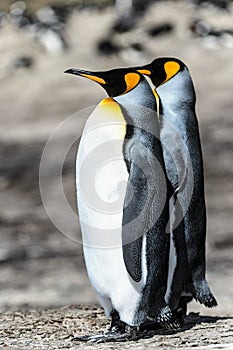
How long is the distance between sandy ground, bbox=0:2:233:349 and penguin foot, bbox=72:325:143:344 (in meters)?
0.13

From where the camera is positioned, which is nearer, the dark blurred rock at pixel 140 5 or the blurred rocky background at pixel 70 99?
the blurred rocky background at pixel 70 99

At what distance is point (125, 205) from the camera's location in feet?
12.4

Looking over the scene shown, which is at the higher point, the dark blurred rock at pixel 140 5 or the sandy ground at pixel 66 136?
the dark blurred rock at pixel 140 5

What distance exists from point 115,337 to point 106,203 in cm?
57

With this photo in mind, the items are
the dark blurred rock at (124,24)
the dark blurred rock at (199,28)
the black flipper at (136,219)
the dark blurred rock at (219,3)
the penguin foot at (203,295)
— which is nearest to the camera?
the black flipper at (136,219)

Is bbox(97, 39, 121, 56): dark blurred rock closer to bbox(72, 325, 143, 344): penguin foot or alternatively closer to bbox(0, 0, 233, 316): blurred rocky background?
bbox(0, 0, 233, 316): blurred rocky background

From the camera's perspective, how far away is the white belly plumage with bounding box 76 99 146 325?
3852 millimetres

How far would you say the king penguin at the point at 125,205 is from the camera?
3775 millimetres

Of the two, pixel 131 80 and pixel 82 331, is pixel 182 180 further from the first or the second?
pixel 82 331

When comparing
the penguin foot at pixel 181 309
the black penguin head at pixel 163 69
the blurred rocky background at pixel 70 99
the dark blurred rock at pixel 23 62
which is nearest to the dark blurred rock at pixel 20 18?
the blurred rocky background at pixel 70 99

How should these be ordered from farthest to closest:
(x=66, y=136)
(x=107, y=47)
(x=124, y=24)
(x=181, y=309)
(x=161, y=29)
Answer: (x=124, y=24), (x=161, y=29), (x=107, y=47), (x=66, y=136), (x=181, y=309)

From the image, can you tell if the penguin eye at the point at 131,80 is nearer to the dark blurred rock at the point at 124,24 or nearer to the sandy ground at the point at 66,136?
the sandy ground at the point at 66,136

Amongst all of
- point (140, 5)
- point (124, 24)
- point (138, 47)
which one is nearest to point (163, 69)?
point (138, 47)

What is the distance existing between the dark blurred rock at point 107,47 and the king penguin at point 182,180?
8706mm
